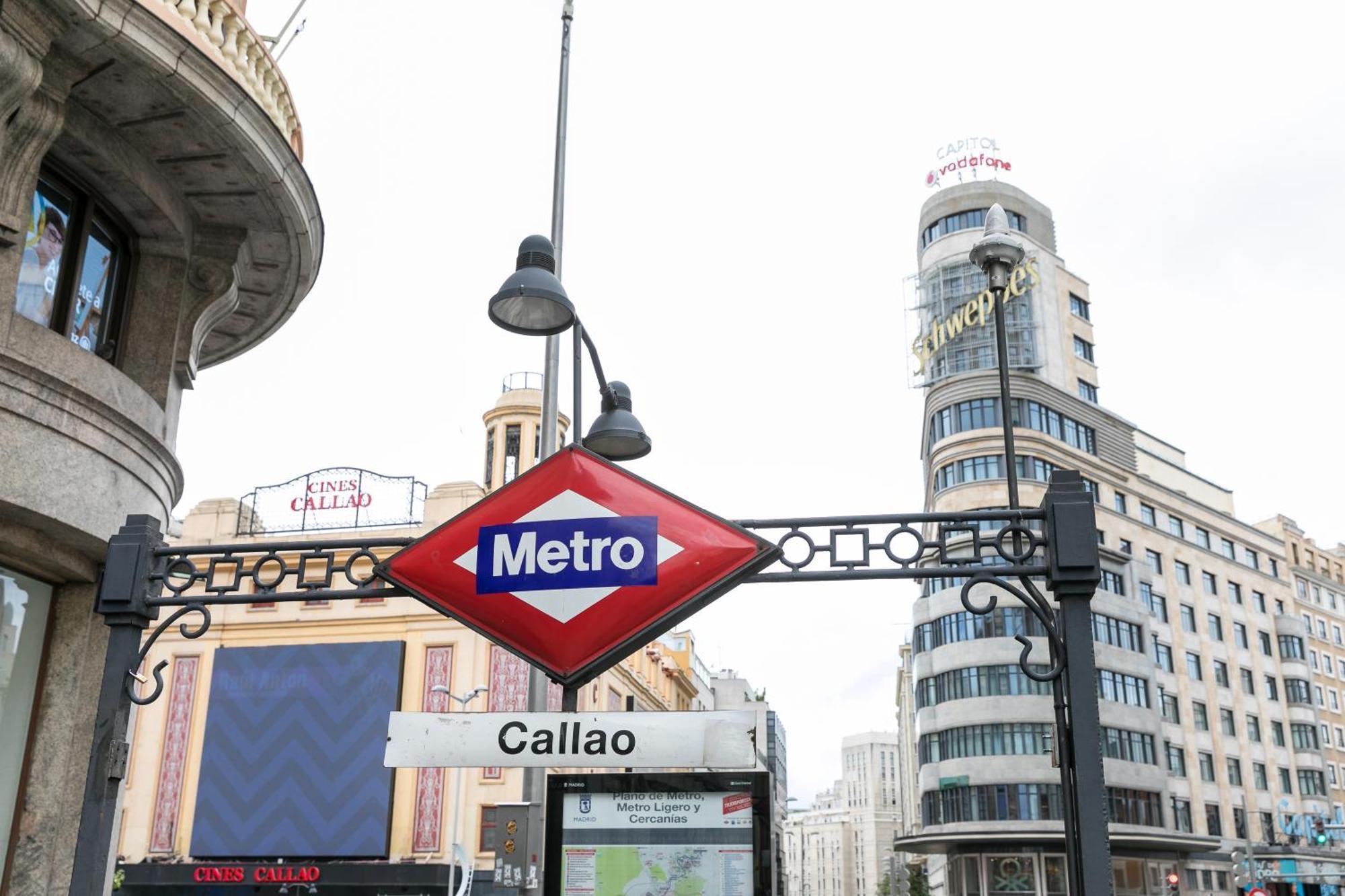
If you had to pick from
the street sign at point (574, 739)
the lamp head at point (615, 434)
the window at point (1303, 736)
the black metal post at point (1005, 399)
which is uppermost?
the window at point (1303, 736)

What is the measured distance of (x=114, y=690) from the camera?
6.64 m

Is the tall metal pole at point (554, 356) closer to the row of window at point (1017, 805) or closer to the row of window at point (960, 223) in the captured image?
the row of window at point (1017, 805)

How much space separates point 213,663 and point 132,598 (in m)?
42.3

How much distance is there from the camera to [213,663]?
45.8m

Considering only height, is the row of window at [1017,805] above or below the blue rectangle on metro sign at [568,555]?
above

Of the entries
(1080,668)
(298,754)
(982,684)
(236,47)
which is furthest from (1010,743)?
(1080,668)

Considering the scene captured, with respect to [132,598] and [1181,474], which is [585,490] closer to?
[132,598]

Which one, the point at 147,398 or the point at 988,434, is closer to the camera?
the point at 147,398

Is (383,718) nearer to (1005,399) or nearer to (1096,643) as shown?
(1005,399)

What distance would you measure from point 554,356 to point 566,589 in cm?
622

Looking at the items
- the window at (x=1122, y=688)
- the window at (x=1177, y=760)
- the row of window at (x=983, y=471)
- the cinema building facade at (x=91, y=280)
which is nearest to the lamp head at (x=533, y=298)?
the cinema building facade at (x=91, y=280)

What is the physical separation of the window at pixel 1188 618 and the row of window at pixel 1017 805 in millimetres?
13220

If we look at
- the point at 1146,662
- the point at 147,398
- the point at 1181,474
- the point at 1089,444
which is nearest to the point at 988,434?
the point at 1089,444

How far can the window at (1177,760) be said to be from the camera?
204 feet
